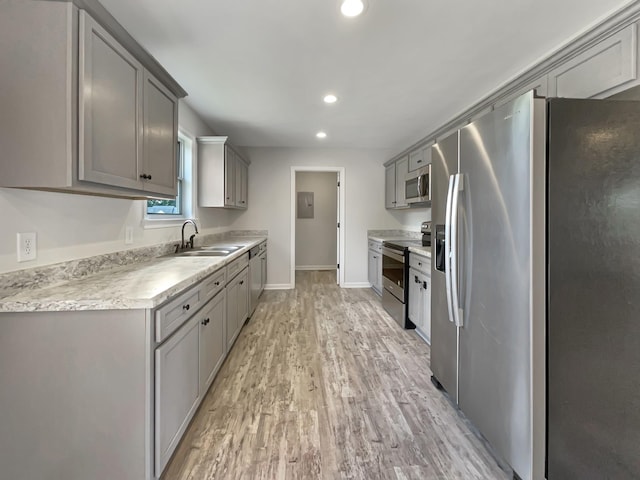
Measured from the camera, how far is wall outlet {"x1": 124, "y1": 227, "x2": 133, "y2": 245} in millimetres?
2139

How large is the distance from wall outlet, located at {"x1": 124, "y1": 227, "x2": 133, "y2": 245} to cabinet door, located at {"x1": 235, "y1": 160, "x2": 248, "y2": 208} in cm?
225

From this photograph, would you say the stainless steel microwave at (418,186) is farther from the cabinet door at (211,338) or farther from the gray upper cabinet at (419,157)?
the cabinet door at (211,338)

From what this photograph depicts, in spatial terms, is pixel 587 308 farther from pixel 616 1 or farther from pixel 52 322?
Result: pixel 52 322

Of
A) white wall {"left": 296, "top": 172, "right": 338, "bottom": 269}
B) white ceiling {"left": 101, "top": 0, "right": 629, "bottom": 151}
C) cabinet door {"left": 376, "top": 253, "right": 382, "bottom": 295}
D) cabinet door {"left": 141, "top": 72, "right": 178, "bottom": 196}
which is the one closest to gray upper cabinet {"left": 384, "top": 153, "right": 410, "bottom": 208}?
cabinet door {"left": 376, "top": 253, "right": 382, "bottom": 295}

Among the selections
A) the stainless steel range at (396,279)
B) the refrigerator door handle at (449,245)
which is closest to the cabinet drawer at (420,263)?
the stainless steel range at (396,279)

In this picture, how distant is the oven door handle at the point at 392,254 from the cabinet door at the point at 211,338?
2.01 metres

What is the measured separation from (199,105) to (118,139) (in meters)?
2.12

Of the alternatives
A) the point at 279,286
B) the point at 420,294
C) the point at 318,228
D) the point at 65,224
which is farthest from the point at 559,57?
the point at 318,228

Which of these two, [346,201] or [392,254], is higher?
[346,201]

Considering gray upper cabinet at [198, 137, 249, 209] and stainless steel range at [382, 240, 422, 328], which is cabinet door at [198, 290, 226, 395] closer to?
gray upper cabinet at [198, 137, 249, 209]

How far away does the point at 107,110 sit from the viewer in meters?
1.39

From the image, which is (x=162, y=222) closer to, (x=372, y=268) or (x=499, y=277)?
(x=499, y=277)

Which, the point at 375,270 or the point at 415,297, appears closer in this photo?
the point at 415,297

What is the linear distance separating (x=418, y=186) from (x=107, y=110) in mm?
3228
